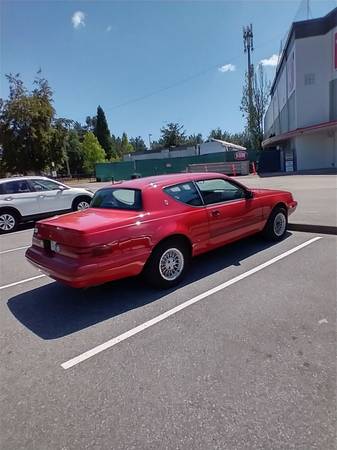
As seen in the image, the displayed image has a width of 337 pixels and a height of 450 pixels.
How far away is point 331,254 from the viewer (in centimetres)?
554

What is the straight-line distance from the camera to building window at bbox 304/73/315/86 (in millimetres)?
28578

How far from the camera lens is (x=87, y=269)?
3738 millimetres

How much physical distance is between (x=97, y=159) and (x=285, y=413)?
63207 millimetres

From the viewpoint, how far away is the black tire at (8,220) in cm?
1008

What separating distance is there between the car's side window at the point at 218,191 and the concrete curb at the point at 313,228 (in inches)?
89.3

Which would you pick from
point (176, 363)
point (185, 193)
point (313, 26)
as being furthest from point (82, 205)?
point (313, 26)

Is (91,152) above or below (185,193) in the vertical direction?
above

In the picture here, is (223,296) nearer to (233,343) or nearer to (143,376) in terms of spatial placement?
(233,343)

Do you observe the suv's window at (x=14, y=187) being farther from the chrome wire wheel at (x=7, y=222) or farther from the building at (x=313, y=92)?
the building at (x=313, y=92)

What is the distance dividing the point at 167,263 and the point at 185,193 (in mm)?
1116

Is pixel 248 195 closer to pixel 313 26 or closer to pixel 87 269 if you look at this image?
pixel 87 269

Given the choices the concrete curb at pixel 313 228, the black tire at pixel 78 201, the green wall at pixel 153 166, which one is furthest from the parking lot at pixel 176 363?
the green wall at pixel 153 166

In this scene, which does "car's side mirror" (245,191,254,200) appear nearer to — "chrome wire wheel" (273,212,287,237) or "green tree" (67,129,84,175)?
"chrome wire wheel" (273,212,287,237)

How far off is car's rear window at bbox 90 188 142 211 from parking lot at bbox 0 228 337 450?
3.68 ft
